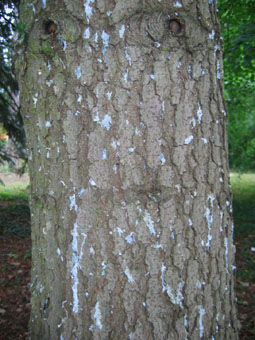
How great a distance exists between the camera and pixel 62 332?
5.16 feet

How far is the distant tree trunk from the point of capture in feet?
4.70

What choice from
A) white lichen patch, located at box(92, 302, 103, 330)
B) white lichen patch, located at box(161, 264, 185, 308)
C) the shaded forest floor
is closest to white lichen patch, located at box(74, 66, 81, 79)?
white lichen patch, located at box(161, 264, 185, 308)

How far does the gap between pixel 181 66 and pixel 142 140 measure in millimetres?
394

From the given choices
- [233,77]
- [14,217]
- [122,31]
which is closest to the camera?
[122,31]

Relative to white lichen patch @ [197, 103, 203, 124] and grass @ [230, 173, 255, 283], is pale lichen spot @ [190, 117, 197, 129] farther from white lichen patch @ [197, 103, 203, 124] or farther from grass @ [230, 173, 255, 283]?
grass @ [230, 173, 255, 283]

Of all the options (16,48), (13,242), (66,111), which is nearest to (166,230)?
(66,111)

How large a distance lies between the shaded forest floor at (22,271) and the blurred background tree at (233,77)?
A: 4.80 ft

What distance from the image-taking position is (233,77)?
8.27 metres

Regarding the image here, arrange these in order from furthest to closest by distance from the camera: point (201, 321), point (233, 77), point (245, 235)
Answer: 1. point (233, 77)
2. point (245, 235)
3. point (201, 321)

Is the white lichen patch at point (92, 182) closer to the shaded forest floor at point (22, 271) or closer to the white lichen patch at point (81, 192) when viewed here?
the white lichen patch at point (81, 192)

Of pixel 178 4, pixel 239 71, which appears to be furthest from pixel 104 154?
pixel 239 71

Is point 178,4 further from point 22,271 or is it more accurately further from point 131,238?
point 22,271

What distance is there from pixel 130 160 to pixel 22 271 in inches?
122

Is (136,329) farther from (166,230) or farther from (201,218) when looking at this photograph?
(201,218)
